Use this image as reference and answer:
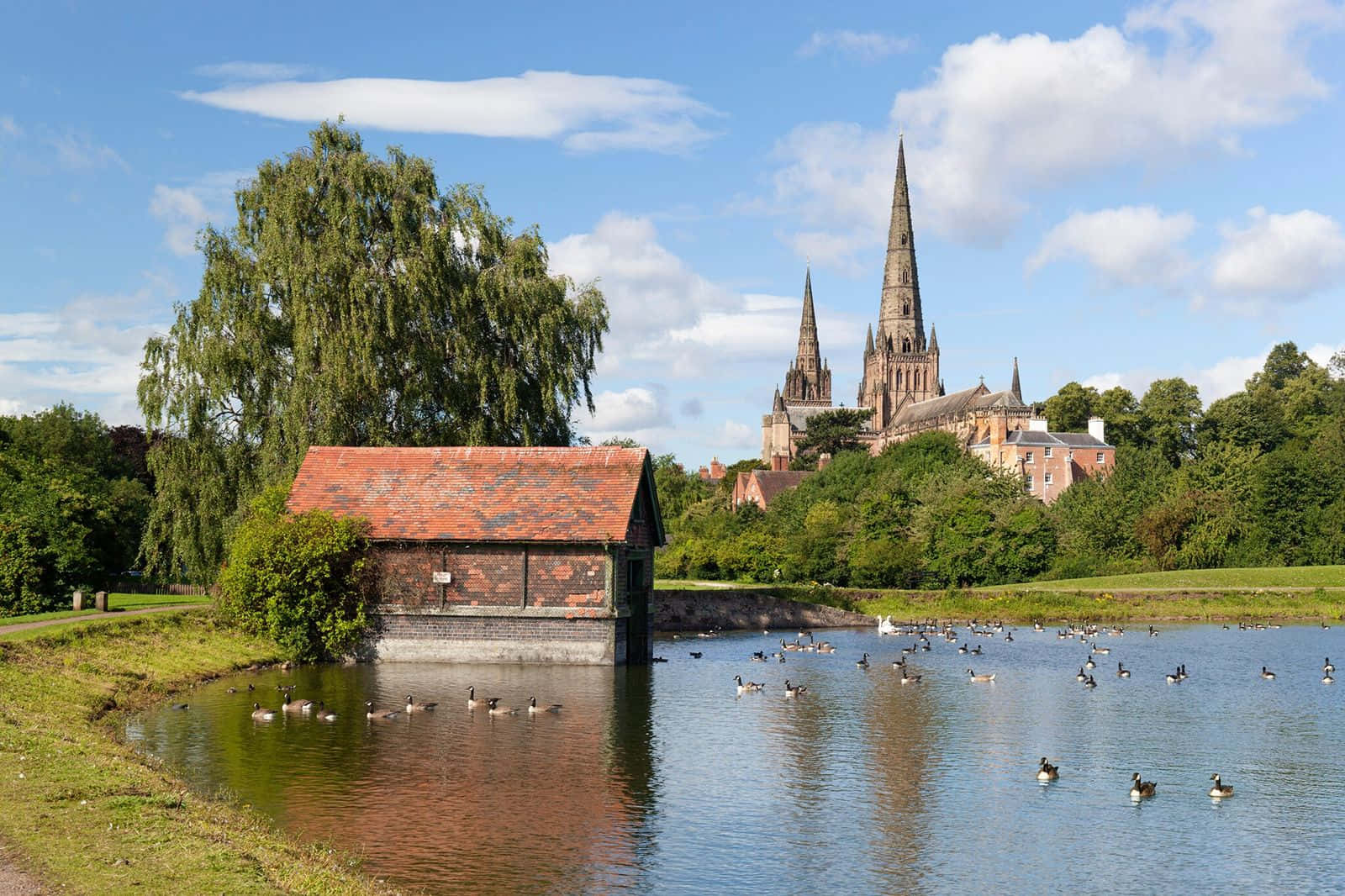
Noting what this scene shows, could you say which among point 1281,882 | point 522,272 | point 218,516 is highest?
point 522,272

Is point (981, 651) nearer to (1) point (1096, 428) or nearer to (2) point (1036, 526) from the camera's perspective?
(2) point (1036, 526)

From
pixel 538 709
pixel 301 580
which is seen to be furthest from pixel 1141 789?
pixel 301 580

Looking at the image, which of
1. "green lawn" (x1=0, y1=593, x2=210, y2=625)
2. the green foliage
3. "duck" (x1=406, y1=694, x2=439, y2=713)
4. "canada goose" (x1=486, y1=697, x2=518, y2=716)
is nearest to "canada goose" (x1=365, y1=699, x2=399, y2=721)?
"duck" (x1=406, y1=694, x2=439, y2=713)

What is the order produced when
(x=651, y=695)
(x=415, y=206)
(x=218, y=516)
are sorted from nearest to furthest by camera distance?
(x=651, y=695) < (x=218, y=516) < (x=415, y=206)

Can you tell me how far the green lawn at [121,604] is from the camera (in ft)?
123

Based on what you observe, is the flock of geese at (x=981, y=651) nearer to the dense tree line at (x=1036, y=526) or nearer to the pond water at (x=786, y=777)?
the pond water at (x=786, y=777)

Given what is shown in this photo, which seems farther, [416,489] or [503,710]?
[416,489]

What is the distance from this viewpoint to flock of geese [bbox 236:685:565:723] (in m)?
29.9

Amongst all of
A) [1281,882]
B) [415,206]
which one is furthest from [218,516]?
[1281,882]

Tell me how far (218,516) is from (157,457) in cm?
337

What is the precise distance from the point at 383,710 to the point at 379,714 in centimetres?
61

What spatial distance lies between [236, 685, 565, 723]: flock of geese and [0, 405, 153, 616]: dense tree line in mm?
12716

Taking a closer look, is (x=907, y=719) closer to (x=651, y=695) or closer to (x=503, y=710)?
(x=651, y=695)

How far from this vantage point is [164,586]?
5862cm
